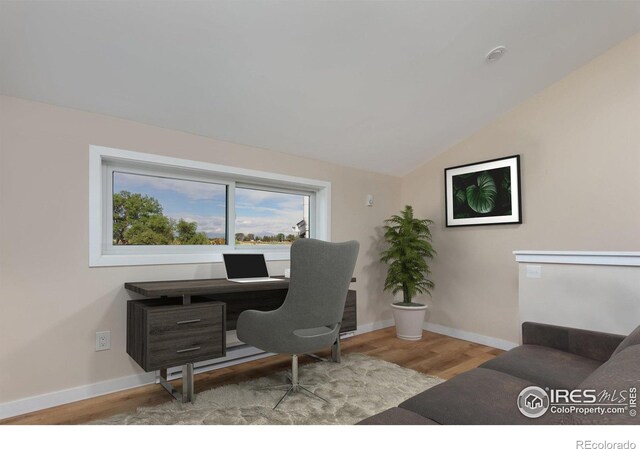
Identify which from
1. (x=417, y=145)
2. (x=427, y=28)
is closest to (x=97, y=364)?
(x=427, y=28)

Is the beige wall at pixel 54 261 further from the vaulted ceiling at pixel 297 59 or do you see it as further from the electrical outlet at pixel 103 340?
the vaulted ceiling at pixel 297 59

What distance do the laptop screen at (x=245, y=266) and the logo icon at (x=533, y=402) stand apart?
205 centimetres

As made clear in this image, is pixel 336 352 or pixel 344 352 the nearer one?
pixel 336 352

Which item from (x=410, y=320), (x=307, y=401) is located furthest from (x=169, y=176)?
(x=410, y=320)

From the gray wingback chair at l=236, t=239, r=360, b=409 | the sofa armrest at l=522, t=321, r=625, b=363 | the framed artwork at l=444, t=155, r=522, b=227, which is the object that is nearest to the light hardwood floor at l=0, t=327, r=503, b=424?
the gray wingback chair at l=236, t=239, r=360, b=409

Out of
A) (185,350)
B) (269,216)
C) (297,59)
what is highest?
(297,59)

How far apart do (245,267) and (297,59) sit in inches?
63.5

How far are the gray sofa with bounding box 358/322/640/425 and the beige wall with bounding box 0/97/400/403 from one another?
2.06 m

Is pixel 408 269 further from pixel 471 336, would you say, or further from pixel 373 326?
pixel 471 336

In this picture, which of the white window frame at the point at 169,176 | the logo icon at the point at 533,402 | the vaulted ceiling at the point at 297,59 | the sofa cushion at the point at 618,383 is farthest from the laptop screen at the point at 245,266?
the sofa cushion at the point at 618,383

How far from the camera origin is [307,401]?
2.27 meters
